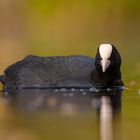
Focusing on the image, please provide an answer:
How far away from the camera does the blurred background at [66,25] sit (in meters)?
16.7

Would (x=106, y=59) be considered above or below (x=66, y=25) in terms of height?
below

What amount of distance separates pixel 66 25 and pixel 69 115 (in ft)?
34.7

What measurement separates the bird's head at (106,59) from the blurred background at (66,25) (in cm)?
389

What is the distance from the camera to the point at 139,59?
1517 centimetres

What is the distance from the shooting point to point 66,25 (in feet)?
60.9

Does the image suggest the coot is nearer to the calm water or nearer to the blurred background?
the calm water

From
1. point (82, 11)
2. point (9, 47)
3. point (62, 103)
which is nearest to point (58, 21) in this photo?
point (82, 11)

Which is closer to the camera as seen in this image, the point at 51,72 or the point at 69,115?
the point at 69,115

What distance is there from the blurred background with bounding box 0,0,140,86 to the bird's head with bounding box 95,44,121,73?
12.8ft

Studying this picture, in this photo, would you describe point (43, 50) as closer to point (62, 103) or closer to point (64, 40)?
point (64, 40)

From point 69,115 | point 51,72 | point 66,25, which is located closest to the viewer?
point 69,115

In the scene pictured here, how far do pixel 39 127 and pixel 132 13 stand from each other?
11766 mm

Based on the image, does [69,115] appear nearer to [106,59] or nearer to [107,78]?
[106,59]

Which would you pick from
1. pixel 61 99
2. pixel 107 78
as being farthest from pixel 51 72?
pixel 61 99
